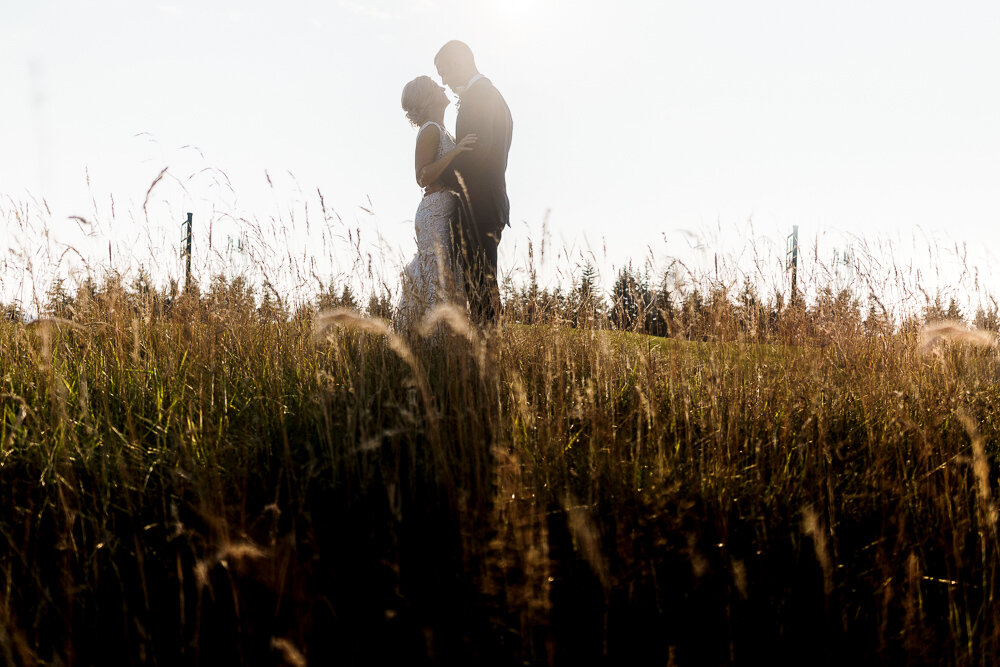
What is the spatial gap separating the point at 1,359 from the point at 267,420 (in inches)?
57.9

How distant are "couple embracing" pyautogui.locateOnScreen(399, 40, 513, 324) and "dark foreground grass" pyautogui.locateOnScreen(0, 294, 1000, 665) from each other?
1.32 metres

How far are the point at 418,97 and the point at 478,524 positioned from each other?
119 inches

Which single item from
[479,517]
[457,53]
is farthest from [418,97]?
[479,517]

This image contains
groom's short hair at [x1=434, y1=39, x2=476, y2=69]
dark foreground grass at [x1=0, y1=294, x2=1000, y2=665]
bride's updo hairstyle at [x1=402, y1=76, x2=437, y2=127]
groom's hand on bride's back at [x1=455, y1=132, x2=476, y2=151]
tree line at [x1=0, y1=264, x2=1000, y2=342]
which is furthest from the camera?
bride's updo hairstyle at [x1=402, y1=76, x2=437, y2=127]

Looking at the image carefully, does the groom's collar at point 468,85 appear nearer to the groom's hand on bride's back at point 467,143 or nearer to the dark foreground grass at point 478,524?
the groom's hand on bride's back at point 467,143

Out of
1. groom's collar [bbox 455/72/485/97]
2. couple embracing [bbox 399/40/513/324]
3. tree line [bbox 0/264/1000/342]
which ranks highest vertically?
groom's collar [bbox 455/72/485/97]

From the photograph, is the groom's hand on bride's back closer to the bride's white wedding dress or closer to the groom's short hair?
the bride's white wedding dress

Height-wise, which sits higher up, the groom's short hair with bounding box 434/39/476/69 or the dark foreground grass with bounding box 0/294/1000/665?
the groom's short hair with bounding box 434/39/476/69

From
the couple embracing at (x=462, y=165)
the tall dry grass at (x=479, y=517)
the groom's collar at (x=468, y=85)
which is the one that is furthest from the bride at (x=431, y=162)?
the tall dry grass at (x=479, y=517)

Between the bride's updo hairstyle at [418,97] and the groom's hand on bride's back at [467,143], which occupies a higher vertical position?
Result: the bride's updo hairstyle at [418,97]

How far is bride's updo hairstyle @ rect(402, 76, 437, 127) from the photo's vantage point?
13.0 feet

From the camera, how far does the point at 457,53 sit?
12.3 ft

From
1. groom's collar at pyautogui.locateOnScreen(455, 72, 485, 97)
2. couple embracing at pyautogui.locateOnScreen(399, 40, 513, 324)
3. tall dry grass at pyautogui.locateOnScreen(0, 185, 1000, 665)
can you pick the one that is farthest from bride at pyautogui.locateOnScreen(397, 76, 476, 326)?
tall dry grass at pyautogui.locateOnScreen(0, 185, 1000, 665)

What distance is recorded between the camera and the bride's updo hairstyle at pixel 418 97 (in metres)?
3.95
